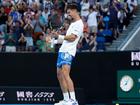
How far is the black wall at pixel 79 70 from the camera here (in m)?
16.0

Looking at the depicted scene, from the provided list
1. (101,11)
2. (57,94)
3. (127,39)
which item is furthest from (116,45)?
(57,94)

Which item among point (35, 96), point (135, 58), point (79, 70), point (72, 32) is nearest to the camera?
point (72, 32)

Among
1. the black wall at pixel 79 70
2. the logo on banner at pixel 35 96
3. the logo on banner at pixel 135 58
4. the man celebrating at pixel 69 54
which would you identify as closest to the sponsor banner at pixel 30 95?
the logo on banner at pixel 35 96

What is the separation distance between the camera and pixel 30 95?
635 inches

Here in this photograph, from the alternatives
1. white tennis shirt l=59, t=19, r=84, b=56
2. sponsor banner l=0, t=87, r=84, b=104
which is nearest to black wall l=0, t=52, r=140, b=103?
sponsor banner l=0, t=87, r=84, b=104

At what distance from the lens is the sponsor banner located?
52.4 feet

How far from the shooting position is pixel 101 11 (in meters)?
20.7

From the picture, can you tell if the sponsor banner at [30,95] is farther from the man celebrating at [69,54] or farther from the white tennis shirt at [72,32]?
the white tennis shirt at [72,32]

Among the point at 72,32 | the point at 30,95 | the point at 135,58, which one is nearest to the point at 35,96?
the point at 30,95

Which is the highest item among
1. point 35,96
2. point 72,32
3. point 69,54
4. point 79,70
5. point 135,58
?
point 72,32

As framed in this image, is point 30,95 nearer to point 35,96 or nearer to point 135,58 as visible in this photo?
point 35,96

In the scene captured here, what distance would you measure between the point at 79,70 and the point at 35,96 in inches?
59.7

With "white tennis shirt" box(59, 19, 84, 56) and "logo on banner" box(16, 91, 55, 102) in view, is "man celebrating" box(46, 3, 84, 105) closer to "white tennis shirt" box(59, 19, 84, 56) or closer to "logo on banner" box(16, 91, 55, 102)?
"white tennis shirt" box(59, 19, 84, 56)

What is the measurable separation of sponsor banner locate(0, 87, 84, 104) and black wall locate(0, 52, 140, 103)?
2.08ft
